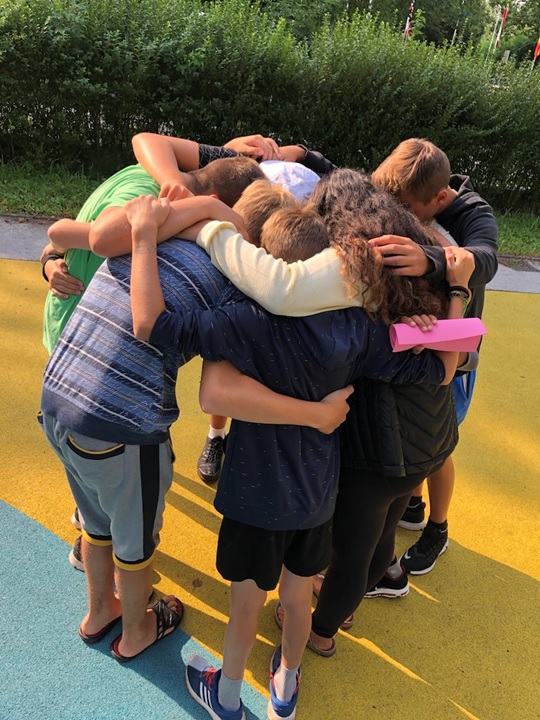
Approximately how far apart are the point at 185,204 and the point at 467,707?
1.94 metres

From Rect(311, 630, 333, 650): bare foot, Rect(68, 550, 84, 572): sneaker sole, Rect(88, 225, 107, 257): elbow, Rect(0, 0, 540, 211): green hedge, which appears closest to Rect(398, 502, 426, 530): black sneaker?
Rect(311, 630, 333, 650): bare foot

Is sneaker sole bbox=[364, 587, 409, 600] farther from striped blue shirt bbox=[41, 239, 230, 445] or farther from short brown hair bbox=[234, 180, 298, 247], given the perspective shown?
short brown hair bbox=[234, 180, 298, 247]

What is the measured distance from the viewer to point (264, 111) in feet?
24.3

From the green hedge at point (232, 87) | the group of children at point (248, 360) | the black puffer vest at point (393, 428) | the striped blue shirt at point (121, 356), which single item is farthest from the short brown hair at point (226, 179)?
the green hedge at point (232, 87)

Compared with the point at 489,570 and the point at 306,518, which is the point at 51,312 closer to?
the point at 306,518

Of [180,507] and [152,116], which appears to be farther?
[152,116]

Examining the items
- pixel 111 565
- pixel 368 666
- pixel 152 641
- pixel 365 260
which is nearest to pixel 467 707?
pixel 368 666

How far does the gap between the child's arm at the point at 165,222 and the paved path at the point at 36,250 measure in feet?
12.8

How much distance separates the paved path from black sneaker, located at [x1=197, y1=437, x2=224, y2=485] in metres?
3.00

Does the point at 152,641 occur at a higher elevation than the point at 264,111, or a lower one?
lower

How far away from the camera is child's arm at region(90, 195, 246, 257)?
147 centimetres

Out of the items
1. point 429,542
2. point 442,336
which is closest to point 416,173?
point 442,336

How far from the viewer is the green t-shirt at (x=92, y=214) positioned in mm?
1789

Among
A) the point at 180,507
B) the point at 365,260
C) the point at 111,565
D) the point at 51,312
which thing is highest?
the point at 365,260
